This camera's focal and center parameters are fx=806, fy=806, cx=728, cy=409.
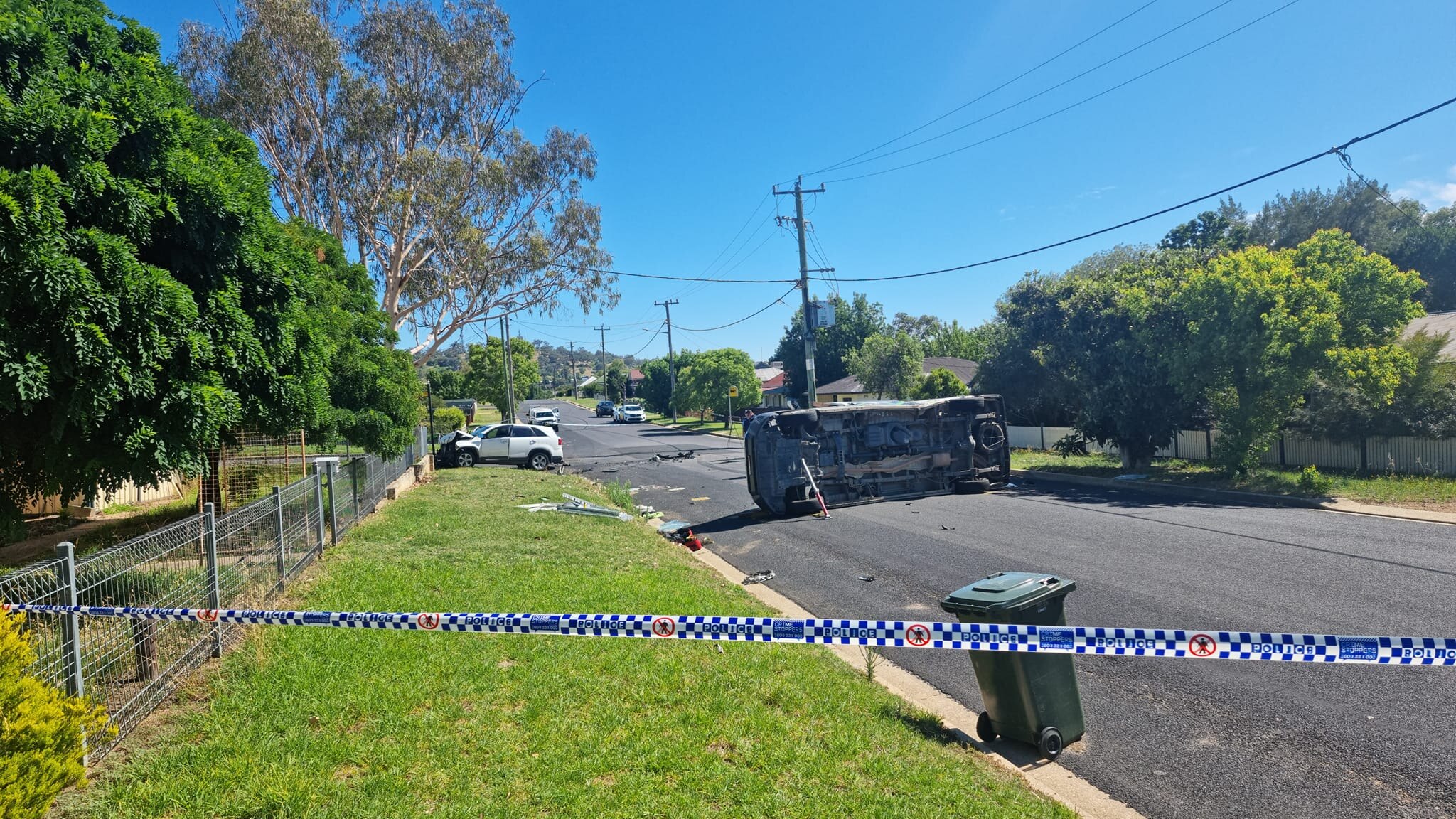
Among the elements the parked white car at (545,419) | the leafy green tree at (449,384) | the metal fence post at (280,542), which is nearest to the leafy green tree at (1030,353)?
the metal fence post at (280,542)

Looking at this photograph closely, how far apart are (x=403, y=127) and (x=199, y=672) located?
24.2 metres

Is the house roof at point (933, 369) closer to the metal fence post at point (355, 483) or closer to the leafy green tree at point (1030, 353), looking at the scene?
the leafy green tree at point (1030, 353)

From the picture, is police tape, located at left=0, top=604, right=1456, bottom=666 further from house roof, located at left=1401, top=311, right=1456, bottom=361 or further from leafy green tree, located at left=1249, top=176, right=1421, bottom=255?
leafy green tree, located at left=1249, top=176, right=1421, bottom=255

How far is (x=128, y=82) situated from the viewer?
19.7 feet

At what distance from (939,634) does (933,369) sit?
1607 inches

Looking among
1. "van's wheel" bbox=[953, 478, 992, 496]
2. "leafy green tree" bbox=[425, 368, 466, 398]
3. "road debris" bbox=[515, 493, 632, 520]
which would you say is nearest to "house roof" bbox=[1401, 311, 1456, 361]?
"van's wheel" bbox=[953, 478, 992, 496]

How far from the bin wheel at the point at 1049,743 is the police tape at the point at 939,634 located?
48cm

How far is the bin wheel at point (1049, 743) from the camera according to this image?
480cm

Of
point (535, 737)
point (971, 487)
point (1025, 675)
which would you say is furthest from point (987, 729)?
point (971, 487)

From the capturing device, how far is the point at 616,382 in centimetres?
→ 10738

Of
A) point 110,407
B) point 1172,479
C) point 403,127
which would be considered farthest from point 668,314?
point 110,407

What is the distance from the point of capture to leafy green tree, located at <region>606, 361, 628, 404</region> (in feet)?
349

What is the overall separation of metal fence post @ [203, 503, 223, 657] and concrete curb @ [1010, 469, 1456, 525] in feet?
55.5

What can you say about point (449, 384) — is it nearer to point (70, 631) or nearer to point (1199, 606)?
point (1199, 606)
